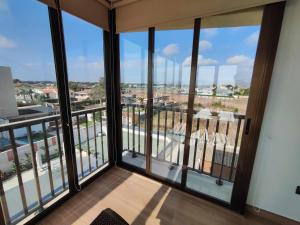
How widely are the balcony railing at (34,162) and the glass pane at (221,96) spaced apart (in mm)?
1475

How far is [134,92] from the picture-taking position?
88.7 inches

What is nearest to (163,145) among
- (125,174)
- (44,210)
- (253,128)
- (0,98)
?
(125,174)

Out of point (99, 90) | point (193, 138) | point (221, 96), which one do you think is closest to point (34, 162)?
point (99, 90)

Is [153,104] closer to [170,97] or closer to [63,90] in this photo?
[170,97]

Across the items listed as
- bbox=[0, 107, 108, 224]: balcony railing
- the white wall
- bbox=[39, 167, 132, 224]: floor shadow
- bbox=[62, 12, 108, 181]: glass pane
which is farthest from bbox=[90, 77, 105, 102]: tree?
the white wall

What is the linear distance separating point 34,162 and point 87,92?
96 cm

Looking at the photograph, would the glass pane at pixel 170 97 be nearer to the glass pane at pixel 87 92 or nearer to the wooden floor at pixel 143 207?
the wooden floor at pixel 143 207

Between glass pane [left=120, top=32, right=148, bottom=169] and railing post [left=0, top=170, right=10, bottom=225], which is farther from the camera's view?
glass pane [left=120, top=32, right=148, bottom=169]

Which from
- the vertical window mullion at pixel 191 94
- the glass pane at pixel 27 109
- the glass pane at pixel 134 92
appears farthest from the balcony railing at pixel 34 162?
the vertical window mullion at pixel 191 94

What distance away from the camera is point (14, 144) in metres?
1.41

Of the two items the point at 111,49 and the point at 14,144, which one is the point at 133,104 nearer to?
the point at 111,49

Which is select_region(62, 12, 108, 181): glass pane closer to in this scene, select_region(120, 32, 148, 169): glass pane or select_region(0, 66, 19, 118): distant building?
select_region(120, 32, 148, 169): glass pane

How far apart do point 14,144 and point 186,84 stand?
1818mm

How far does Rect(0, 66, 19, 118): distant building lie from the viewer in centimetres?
121
